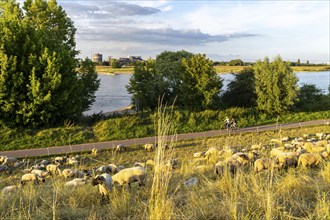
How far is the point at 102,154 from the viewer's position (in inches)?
792

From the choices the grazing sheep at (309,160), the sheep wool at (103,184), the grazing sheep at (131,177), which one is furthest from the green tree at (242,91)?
the sheep wool at (103,184)

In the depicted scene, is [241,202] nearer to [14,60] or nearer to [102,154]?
[102,154]

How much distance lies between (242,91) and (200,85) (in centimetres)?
611

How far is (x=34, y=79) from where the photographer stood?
79.9 ft

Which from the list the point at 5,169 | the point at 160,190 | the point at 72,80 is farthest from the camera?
the point at 72,80

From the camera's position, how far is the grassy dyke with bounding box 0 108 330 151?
22828 millimetres

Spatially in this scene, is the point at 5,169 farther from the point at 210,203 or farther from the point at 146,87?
the point at 146,87

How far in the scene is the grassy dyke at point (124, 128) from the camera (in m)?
22.8

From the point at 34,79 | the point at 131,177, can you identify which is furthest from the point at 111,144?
the point at 131,177

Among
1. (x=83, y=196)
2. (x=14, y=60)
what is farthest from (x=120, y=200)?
(x=14, y=60)

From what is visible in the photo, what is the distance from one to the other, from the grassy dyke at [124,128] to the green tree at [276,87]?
1.07m

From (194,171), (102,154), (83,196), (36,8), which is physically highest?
(36,8)

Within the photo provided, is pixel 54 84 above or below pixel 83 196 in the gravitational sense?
above

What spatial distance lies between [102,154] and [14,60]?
424 inches
